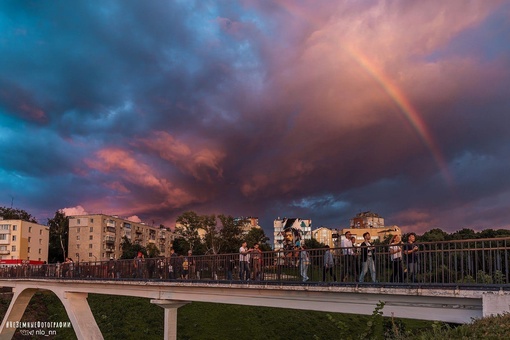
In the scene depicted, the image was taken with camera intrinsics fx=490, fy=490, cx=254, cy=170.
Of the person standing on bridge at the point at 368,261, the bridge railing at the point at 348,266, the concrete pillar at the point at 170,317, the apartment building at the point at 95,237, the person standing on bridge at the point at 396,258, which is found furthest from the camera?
the apartment building at the point at 95,237

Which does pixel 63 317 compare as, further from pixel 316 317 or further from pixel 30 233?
pixel 30 233

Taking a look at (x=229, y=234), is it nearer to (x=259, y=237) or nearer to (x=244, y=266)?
(x=259, y=237)

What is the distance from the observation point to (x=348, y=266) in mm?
16641

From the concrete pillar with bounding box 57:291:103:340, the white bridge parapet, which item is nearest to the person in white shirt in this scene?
the white bridge parapet

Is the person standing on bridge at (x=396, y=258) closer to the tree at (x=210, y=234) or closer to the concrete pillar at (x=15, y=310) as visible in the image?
the concrete pillar at (x=15, y=310)

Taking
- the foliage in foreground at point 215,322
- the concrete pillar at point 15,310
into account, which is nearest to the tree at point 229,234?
the foliage in foreground at point 215,322

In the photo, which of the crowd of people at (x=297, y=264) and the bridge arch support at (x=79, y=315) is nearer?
the crowd of people at (x=297, y=264)

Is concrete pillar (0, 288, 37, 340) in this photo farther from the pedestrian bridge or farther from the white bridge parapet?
the white bridge parapet

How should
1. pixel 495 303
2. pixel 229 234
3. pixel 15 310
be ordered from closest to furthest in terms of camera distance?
pixel 495 303 < pixel 15 310 < pixel 229 234

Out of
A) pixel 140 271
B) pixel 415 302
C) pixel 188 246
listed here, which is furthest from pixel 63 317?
pixel 188 246

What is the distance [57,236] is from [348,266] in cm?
11610

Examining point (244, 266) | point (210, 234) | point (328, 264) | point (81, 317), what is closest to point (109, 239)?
point (210, 234)

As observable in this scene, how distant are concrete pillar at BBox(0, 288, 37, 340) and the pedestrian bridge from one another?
13277 mm

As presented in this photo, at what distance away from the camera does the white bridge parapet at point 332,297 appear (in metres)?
12.8
